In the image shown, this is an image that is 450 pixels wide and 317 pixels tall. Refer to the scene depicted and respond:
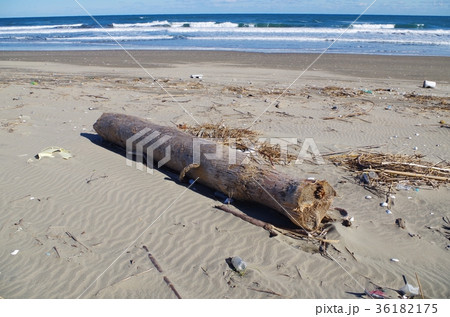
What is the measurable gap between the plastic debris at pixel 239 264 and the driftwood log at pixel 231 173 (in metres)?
0.74

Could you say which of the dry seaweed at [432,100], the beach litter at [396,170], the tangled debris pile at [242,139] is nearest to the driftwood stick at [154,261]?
the tangled debris pile at [242,139]

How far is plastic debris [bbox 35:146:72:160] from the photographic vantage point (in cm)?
516

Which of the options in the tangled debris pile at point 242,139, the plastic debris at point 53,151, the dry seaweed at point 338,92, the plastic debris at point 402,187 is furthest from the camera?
the dry seaweed at point 338,92

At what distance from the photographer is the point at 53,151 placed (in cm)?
531

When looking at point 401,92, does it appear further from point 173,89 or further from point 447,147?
point 173,89

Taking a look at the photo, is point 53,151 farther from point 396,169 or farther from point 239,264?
point 396,169

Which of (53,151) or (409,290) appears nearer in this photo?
(409,290)

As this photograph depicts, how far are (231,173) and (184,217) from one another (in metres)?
0.74

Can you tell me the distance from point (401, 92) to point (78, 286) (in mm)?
10269

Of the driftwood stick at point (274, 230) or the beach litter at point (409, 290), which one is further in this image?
the driftwood stick at point (274, 230)

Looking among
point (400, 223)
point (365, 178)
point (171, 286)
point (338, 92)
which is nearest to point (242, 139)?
point (365, 178)

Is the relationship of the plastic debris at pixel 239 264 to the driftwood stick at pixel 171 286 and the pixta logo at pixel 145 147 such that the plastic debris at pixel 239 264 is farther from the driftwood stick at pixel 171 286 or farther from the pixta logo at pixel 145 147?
the pixta logo at pixel 145 147

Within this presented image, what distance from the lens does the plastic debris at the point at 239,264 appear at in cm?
305
